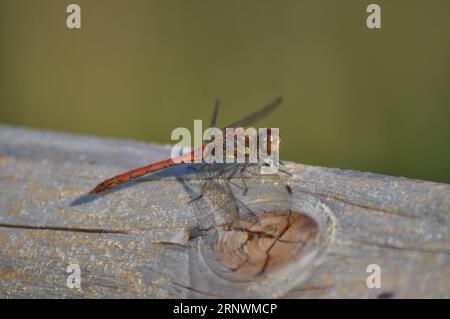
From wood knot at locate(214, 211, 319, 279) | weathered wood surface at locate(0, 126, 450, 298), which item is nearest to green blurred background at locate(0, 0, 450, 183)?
weathered wood surface at locate(0, 126, 450, 298)

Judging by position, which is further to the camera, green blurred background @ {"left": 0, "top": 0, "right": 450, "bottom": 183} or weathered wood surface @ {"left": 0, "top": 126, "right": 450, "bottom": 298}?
green blurred background @ {"left": 0, "top": 0, "right": 450, "bottom": 183}

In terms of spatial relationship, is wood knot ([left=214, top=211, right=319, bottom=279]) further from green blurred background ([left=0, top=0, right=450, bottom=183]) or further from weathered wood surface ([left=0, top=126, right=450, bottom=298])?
green blurred background ([left=0, top=0, right=450, bottom=183])

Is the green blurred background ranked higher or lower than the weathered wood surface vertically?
higher

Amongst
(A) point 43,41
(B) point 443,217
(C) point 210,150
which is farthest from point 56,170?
(A) point 43,41

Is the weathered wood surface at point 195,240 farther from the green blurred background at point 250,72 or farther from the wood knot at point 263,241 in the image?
the green blurred background at point 250,72

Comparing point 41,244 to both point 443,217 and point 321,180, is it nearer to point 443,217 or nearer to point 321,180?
point 321,180
